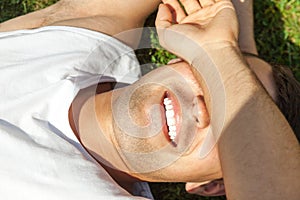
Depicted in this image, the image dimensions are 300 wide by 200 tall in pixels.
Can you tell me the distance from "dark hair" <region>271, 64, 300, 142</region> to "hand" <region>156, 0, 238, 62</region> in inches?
9.5

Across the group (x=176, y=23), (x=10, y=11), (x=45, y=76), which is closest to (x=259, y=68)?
(x=176, y=23)

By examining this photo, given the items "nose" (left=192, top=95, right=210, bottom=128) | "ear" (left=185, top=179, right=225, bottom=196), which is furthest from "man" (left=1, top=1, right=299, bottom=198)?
"ear" (left=185, top=179, right=225, bottom=196)

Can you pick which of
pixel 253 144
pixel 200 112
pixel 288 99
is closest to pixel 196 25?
pixel 200 112

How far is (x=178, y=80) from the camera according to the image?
90.1 inches

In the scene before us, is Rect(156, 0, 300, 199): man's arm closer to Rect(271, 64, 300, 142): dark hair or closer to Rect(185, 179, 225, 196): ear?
Rect(271, 64, 300, 142): dark hair

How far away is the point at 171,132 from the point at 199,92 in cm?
21

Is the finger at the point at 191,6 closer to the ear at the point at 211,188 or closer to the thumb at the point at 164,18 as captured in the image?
the thumb at the point at 164,18

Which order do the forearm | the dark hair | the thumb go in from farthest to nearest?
the thumb
the dark hair
the forearm

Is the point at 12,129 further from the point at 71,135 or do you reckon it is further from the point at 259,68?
the point at 259,68

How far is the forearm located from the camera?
181 cm

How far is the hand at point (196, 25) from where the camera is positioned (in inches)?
83.4

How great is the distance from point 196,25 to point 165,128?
43 centimetres

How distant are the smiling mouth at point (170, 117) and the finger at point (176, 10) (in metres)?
0.33

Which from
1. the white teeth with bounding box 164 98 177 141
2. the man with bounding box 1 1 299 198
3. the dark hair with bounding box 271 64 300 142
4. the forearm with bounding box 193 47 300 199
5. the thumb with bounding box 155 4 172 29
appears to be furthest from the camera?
the thumb with bounding box 155 4 172 29
